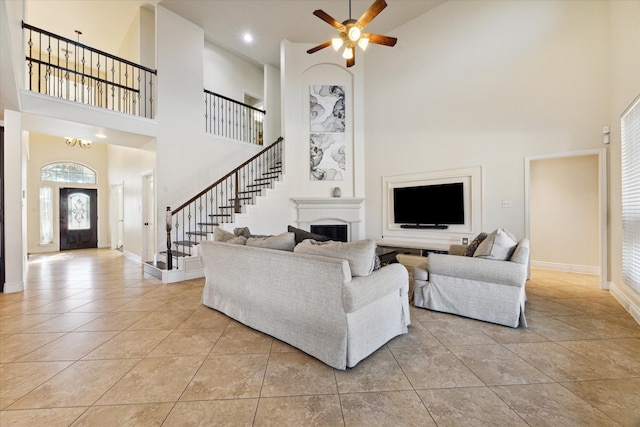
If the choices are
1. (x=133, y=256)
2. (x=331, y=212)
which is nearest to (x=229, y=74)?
(x=331, y=212)

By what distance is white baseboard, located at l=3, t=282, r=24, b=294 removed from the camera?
3785 mm

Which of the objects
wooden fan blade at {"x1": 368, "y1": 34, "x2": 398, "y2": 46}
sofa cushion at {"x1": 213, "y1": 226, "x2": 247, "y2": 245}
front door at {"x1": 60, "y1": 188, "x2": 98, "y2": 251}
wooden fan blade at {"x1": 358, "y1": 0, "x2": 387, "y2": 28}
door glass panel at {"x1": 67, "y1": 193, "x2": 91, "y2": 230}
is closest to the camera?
sofa cushion at {"x1": 213, "y1": 226, "x2": 247, "y2": 245}

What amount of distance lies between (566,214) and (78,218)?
12365mm

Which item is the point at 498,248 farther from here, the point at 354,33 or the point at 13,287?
the point at 13,287

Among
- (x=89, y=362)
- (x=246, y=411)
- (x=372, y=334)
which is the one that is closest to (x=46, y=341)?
(x=89, y=362)

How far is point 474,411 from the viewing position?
1519 millimetres

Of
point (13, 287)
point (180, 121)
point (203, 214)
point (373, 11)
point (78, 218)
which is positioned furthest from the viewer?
point (78, 218)

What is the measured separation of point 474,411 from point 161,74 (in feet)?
22.2

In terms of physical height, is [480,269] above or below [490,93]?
below

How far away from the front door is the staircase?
5112 mm

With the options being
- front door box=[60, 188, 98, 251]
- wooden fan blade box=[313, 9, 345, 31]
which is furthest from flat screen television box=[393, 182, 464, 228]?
front door box=[60, 188, 98, 251]

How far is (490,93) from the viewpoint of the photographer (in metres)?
4.71

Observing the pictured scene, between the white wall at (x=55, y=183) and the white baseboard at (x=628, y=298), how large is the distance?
11678 mm

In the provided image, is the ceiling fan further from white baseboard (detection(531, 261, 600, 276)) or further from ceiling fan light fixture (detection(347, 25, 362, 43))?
white baseboard (detection(531, 261, 600, 276))
